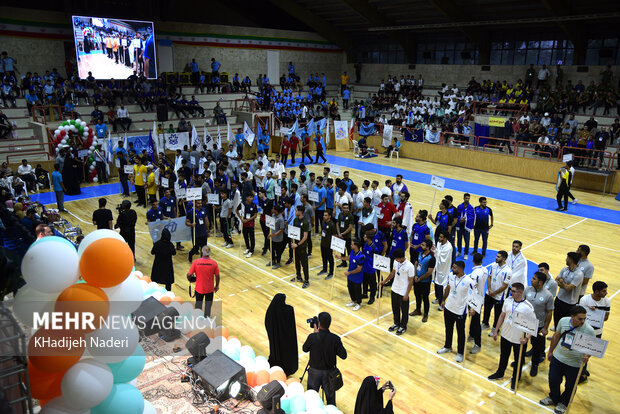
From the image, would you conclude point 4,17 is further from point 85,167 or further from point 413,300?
point 413,300

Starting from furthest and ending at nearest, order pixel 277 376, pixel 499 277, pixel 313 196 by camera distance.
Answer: pixel 313 196, pixel 499 277, pixel 277 376

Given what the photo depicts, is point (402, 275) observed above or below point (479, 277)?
below

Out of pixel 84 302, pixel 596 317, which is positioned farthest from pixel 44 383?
pixel 596 317

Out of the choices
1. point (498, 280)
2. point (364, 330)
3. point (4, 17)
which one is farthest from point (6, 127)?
point (498, 280)

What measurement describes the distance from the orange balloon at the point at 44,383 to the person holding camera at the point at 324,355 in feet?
9.73

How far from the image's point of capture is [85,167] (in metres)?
19.9

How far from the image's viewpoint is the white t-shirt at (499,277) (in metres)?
7.65

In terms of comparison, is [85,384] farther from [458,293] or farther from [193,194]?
[193,194]

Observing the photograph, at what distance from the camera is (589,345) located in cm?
569

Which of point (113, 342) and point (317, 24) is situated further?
point (317, 24)

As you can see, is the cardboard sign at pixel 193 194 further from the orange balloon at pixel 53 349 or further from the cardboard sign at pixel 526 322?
the orange balloon at pixel 53 349

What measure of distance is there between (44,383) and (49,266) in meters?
0.93

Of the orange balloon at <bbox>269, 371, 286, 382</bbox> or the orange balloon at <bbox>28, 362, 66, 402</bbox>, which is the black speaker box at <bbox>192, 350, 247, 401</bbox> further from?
the orange balloon at <bbox>28, 362, 66, 402</bbox>

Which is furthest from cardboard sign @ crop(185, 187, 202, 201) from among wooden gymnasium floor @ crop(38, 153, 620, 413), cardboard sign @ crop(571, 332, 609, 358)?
cardboard sign @ crop(571, 332, 609, 358)
